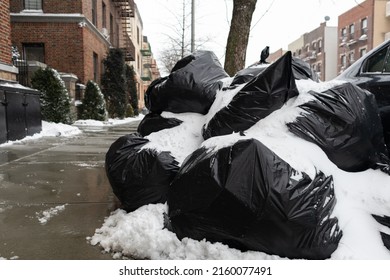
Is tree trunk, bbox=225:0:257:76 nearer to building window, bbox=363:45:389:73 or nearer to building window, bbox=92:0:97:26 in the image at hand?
building window, bbox=363:45:389:73

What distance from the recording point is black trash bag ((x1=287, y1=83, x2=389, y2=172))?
2.42 meters

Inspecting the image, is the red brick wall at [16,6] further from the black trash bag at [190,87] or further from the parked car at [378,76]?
the parked car at [378,76]

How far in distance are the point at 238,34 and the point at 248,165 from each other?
5.17 m

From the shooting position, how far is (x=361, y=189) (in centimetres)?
232

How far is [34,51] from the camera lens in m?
14.1

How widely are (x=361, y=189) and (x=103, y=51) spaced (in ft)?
57.3

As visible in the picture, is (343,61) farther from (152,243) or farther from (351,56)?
(152,243)

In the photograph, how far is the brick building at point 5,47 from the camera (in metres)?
7.38

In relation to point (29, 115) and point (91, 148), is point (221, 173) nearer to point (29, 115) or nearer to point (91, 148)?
point (91, 148)

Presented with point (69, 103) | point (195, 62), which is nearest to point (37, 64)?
point (69, 103)

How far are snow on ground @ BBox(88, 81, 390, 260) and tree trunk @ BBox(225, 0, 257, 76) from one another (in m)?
4.18

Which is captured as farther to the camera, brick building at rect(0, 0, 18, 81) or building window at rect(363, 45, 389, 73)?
brick building at rect(0, 0, 18, 81)

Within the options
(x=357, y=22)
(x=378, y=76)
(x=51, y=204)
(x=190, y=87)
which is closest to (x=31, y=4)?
(x=51, y=204)

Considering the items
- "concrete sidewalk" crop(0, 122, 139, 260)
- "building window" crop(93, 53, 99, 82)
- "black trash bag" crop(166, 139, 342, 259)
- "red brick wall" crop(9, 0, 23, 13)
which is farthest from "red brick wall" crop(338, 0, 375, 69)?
"black trash bag" crop(166, 139, 342, 259)
